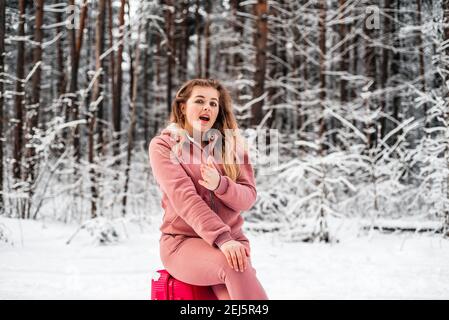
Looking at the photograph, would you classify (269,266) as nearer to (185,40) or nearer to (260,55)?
(260,55)

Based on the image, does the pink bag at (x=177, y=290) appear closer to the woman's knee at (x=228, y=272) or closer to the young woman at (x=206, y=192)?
the young woman at (x=206, y=192)

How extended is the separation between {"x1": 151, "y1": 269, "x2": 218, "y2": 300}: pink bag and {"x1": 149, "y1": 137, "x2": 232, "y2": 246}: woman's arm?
0.26m

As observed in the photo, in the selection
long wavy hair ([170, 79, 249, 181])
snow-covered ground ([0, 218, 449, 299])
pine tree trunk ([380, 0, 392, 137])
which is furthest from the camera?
pine tree trunk ([380, 0, 392, 137])

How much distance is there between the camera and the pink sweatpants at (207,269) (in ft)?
5.33

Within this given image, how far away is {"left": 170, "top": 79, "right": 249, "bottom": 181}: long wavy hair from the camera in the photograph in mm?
2014

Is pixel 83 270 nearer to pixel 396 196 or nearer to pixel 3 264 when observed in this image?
pixel 3 264

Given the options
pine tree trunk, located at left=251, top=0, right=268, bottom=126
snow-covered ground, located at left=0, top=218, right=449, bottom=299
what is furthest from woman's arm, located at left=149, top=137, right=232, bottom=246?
pine tree trunk, located at left=251, top=0, right=268, bottom=126

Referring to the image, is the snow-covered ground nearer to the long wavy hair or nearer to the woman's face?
the long wavy hair

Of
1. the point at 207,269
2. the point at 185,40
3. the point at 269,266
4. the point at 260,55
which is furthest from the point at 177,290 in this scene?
the point at 185,40

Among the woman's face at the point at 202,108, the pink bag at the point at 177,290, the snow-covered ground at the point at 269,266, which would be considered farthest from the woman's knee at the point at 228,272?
the snow-covered ground at the point at 269,266

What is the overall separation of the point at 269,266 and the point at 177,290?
10.2 ft

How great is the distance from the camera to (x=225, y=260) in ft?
5.41
